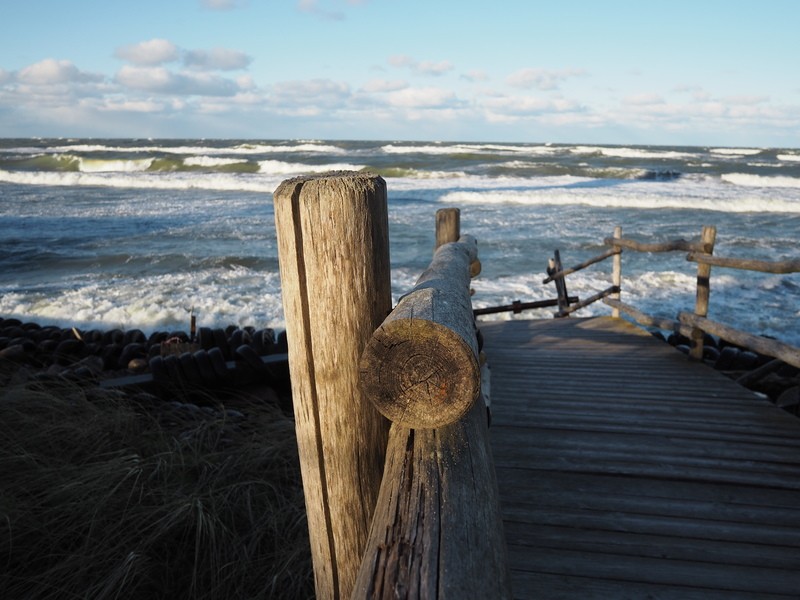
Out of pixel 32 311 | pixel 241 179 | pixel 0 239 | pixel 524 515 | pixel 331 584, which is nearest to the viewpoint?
pixel 331 584

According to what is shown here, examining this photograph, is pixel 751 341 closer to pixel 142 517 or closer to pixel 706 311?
pixel 706 311

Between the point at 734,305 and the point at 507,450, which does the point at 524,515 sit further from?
the point at 734,305

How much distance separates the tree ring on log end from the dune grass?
1.46m

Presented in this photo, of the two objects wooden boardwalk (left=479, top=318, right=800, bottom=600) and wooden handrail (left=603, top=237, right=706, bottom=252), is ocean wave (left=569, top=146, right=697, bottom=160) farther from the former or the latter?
wooden boardwalk (left=479, top=318, right=800, bottom=600)

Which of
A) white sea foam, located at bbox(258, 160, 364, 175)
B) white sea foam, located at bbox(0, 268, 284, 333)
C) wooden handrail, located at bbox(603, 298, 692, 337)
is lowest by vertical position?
white sea foam, located at bbox(0, 268, 284, 333)

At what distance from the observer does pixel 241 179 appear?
106ft

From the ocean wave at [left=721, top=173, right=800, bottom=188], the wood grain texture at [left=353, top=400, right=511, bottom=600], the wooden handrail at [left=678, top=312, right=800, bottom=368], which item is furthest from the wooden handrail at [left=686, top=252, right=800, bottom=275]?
the ocean wave at [left=721, top=173, right=800, bottom=188]

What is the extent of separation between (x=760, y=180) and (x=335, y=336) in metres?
35.5

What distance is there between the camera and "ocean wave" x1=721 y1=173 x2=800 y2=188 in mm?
29922

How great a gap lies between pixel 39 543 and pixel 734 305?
10304 mm

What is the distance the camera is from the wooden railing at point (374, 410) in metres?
1.18

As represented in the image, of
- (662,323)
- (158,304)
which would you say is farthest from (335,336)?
(158,304)

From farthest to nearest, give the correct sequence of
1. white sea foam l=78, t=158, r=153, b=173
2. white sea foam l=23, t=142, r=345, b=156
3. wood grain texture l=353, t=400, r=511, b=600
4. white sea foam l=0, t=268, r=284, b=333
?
white sea foam l=23, t=142, r=345, b=156
white sea foam l=78, t=158, r=153, b=173
white sea foam l=0, t=268, r=284, b=333
wood grain texture l=353, t=400, r=511, b=600

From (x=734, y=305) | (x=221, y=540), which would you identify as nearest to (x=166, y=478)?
(x=221, y=540)
